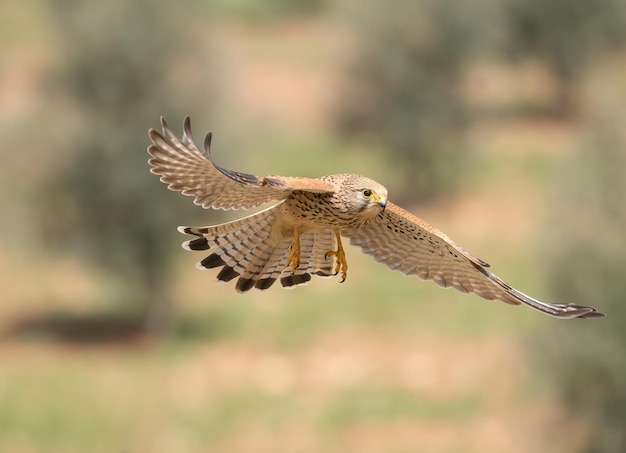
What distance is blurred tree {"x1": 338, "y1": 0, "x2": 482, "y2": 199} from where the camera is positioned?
117 feet

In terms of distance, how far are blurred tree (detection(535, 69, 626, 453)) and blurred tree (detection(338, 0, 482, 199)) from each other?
49.1 feet

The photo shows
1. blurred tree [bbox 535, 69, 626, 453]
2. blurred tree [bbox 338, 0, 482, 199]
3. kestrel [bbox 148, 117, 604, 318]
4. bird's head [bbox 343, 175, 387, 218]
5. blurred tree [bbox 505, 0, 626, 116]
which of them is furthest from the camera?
blurred tree [bbox 505, 0, 626, 116]

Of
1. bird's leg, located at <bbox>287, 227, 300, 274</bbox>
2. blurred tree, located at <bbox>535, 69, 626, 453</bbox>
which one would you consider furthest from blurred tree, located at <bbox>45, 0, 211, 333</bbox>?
bird's leg, located at <bbox>287, 227, 300, 274</bbox>

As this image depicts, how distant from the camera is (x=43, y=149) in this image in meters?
26.5

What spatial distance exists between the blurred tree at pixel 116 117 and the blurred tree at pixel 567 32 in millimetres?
18292

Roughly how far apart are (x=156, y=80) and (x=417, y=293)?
24.7ft

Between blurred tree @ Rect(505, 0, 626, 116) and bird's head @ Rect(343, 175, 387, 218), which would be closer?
bird's head @ Rect(343, 175, 387, 218)

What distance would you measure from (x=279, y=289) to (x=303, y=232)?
2123 centimetres

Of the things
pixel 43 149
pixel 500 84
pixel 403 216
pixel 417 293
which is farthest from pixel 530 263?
pixel 403 216

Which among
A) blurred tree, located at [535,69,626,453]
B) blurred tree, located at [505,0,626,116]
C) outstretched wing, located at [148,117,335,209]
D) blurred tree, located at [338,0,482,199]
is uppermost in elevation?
blurred tree, located at [505,0,626,116]

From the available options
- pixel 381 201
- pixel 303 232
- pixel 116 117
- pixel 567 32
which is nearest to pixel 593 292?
pixel 116 117

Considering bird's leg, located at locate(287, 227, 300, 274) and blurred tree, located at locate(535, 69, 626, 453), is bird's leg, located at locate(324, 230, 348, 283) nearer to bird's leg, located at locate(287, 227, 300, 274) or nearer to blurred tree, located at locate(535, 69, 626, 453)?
bird's leg, located at locate(287, 227, 300, 274)

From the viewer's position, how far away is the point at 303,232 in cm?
782

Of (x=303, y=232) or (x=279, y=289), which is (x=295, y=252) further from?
(x=279, y=289)
